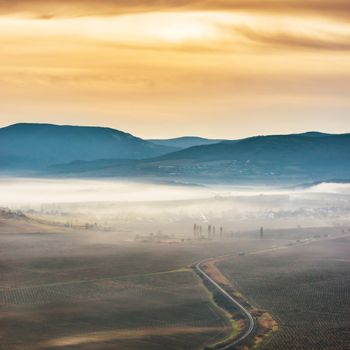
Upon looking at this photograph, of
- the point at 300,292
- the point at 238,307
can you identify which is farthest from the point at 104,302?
the point at 300,292

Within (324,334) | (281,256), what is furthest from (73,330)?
(281,256)

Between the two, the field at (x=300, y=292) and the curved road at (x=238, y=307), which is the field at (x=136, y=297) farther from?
the curved road at (x=238, y=307)

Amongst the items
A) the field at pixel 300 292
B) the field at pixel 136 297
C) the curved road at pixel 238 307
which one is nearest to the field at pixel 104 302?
the field at pixel 136 297

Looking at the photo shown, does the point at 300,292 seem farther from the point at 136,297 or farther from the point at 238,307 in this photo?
the point at 136,297

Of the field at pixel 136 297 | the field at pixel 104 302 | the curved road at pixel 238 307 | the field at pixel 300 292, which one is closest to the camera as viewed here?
the curved road at pixel 238 307

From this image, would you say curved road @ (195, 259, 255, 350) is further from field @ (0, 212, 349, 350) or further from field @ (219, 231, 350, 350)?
field @ (219, 231, 350, 350)

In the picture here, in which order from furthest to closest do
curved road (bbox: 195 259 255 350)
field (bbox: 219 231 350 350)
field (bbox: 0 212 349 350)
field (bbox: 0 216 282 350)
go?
field (bbox: 219 231 350 350)
field (bbox: 0 212 349 350)
field (bbox: 0 216 282 350)
curved road (bbox: 195 259 255 350)

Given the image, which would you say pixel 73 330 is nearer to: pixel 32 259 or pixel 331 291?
pixel 331 291

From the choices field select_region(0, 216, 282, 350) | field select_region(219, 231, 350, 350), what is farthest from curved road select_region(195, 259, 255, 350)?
field select_region(219, 231, 350, 350)
